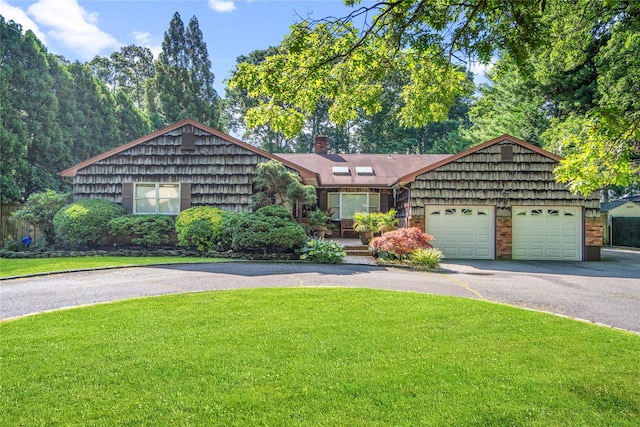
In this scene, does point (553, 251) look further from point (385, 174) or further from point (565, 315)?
point (565, 315)

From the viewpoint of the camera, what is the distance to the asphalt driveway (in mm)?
6148

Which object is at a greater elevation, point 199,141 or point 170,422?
point 199,141

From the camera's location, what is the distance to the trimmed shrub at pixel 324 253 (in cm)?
1141

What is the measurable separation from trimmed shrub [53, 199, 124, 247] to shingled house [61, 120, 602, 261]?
54.9 inches

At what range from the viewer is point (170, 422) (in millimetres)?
2627

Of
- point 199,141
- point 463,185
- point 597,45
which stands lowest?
point 463,185

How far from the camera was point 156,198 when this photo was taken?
15094 millimetres

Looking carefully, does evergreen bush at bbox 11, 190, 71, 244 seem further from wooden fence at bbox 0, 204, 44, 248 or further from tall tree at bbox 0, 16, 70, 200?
tall tree at bbox 0, 16, 70, 200

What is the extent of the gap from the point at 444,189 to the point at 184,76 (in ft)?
80.7

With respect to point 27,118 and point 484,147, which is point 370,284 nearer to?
point 484,147

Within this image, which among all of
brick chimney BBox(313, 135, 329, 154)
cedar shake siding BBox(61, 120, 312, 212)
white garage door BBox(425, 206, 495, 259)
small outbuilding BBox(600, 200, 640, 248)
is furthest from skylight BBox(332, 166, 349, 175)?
small outbuilding BBox(600, 200, 640, 248)

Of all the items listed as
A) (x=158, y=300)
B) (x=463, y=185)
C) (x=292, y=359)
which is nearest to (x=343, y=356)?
(x=292, y=359)

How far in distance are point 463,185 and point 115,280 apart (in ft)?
38.5

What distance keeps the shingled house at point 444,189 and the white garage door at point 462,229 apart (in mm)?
36
